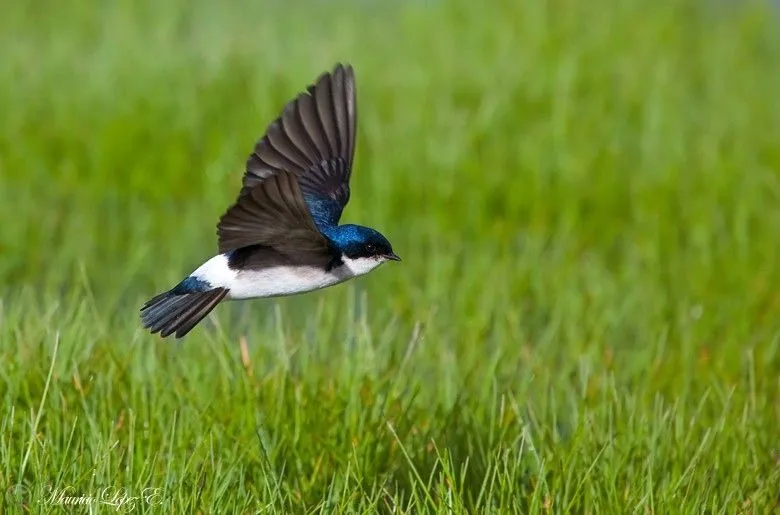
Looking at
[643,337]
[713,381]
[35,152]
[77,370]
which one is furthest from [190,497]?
[35,152]

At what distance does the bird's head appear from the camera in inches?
106

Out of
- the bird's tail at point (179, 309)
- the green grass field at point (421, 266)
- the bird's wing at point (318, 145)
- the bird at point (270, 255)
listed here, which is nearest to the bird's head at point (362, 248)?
the bird at point (270, 255)

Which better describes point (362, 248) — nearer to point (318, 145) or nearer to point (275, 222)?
point (275, 222)

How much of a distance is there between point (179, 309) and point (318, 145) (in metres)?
0.66

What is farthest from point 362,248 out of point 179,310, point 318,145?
point 318,145

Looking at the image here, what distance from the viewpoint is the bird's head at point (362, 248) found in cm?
270

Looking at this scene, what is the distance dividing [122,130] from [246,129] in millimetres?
608

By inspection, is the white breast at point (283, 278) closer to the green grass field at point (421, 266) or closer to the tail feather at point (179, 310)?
the tail feather at point (179, 310)

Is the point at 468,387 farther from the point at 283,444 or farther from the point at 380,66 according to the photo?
the point at 380,66

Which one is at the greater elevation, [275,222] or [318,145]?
[318,145]

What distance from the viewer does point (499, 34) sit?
333 inches

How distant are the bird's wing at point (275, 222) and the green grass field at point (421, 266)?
55cm

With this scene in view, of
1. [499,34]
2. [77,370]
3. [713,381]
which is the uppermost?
[499,34]

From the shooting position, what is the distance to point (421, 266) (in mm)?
5844
